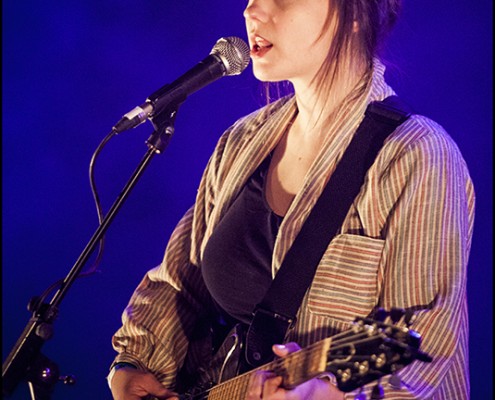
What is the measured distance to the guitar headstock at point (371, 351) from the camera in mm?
1419

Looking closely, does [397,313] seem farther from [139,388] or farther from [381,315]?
[139,388]

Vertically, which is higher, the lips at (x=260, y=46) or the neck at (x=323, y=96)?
the lips at (x=260, y=46)

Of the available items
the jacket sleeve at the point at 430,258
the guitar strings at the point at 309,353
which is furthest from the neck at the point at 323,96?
the guitar strings at the point at 309,353

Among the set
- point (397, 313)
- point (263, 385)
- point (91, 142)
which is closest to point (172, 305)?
point (263, 385)

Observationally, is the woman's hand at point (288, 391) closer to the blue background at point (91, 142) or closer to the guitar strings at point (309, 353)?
the guitar strings at point (309, 353)

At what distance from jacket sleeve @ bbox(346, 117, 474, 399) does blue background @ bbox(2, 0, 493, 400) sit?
48.3 inches

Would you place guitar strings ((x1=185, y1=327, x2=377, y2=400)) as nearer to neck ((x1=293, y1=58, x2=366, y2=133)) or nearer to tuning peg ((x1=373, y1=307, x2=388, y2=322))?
tuning peg ((x1=373, y1=307, x2=388, y2=322))

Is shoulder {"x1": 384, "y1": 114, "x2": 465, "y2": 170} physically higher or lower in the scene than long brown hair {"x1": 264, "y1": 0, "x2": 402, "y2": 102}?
lower

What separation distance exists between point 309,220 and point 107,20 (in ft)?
6.57

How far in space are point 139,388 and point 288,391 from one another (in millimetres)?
735

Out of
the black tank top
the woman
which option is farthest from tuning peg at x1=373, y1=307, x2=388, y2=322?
the black tank top

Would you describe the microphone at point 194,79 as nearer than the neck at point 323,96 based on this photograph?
Yes

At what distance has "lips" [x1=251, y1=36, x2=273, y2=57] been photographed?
2.11 m

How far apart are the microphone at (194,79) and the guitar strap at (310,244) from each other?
414 millimetres
